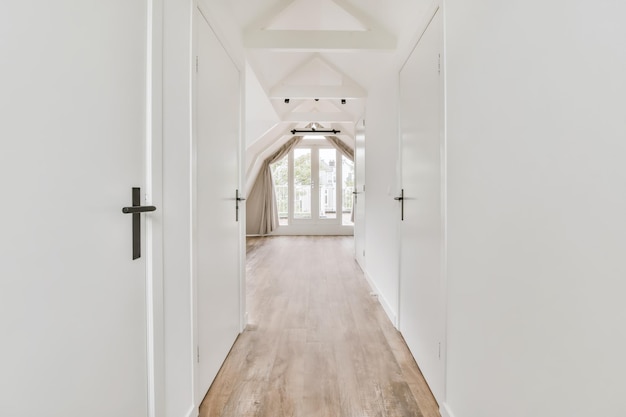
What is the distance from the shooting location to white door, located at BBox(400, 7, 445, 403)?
154cm

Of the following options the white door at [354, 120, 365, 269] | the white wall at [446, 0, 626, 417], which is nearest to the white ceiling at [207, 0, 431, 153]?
the white door at [354, 120, 365, 269]

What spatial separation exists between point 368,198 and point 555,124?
3171mm

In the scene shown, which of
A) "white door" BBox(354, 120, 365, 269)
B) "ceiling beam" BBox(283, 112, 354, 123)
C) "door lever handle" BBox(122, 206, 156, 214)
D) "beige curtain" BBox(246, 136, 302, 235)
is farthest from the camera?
"beige curtain" BBox(246, 136, 302, 235)

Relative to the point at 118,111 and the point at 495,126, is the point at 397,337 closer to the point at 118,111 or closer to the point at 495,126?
the point at 495,126

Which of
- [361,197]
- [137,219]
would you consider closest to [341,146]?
[361,197]

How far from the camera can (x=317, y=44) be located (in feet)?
8.35

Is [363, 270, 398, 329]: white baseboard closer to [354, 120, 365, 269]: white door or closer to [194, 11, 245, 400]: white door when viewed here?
[354, 120, 365, 269]: white door

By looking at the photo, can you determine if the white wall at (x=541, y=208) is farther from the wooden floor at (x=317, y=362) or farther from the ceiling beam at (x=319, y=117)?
the ceiling beam at (x=319, y=117)

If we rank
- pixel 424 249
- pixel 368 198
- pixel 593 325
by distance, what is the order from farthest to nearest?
pixel 368 198 → pixel 424 249 → pixel 593 325

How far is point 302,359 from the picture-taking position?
1.95 metres

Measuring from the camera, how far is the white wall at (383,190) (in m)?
2.51

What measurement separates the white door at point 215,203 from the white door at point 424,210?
114 cm

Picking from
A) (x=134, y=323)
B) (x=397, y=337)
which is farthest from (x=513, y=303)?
(x=397, y=337)

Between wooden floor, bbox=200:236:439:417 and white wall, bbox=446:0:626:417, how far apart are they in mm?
459
